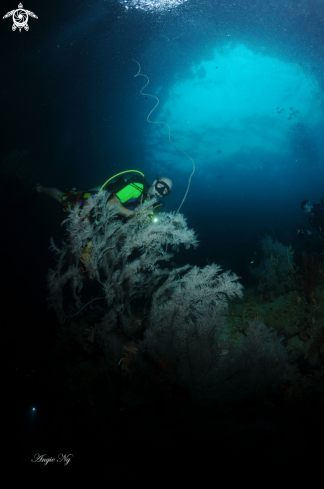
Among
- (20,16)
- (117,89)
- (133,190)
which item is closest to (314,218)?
(133,190)

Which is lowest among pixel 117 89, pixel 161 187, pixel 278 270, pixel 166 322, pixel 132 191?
pixel 278 270

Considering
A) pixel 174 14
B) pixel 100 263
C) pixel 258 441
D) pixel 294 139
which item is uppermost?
pixel 174 14

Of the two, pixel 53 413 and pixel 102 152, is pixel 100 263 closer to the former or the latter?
pixel 53 413

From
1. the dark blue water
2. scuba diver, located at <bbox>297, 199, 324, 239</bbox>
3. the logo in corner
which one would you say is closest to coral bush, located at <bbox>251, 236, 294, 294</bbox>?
the dark blue water

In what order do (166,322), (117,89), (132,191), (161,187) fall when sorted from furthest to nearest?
(117,89)
(132,191)
(161,187)
(166,322)

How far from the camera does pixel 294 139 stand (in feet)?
116

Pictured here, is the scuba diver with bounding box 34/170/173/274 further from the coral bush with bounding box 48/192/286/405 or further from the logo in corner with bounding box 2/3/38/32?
the logo in corner with bounding box 2/3/38/32

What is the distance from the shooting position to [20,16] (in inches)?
381

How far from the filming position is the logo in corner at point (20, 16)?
9070 mm

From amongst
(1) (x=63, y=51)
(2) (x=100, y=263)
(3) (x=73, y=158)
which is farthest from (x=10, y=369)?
(3) (x=73, y=158)

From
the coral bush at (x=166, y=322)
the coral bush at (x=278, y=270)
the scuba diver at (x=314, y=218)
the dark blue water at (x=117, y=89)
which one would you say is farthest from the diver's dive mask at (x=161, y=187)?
the scuba diver at (x=314, y=218)

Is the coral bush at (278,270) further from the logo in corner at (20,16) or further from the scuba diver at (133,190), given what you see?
the logo in corner at (20,16)

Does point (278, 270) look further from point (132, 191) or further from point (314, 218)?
point (132, 191)

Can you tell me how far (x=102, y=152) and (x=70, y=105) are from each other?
18.4ft
